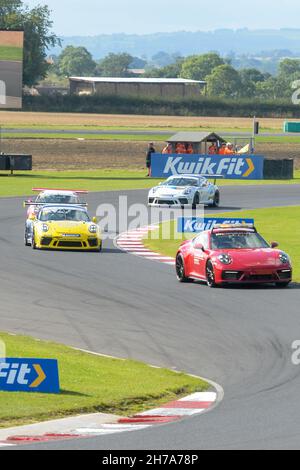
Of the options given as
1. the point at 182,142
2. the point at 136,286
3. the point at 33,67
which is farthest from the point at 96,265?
the point at 33,67

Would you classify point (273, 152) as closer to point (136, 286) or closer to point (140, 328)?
point (136, 286)

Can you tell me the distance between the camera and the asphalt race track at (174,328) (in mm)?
11648

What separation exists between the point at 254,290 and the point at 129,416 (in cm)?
1112

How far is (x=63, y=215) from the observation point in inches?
1233

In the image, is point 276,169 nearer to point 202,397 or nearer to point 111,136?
point 111,136

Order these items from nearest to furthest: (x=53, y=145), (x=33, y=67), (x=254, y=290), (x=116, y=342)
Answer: (x=116, y=342) → (x=254, y=290) → (x=53, y=145) → (x=33, y=67)

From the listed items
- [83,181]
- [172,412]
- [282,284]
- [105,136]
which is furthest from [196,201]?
[105,136]

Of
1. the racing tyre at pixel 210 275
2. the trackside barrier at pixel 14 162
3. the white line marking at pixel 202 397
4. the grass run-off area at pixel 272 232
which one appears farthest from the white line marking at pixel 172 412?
the trackside barrier at pixel 14 162

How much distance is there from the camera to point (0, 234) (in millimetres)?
34688

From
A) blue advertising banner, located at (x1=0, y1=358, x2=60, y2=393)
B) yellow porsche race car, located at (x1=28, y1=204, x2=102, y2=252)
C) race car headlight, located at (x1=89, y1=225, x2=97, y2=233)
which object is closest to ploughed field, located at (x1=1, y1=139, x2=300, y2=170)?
yellow porsche race car, located at (x1=28, y1=204, x2=102, y2=252)

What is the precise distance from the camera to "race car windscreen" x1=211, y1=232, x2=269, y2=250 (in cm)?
2491

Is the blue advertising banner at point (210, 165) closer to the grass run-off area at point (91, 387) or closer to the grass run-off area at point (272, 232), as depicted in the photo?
the grass run-off area at point (272, 232)

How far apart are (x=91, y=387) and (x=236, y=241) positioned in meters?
11.1

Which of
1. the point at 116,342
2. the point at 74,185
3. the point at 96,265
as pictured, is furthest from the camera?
the point at 74,185
